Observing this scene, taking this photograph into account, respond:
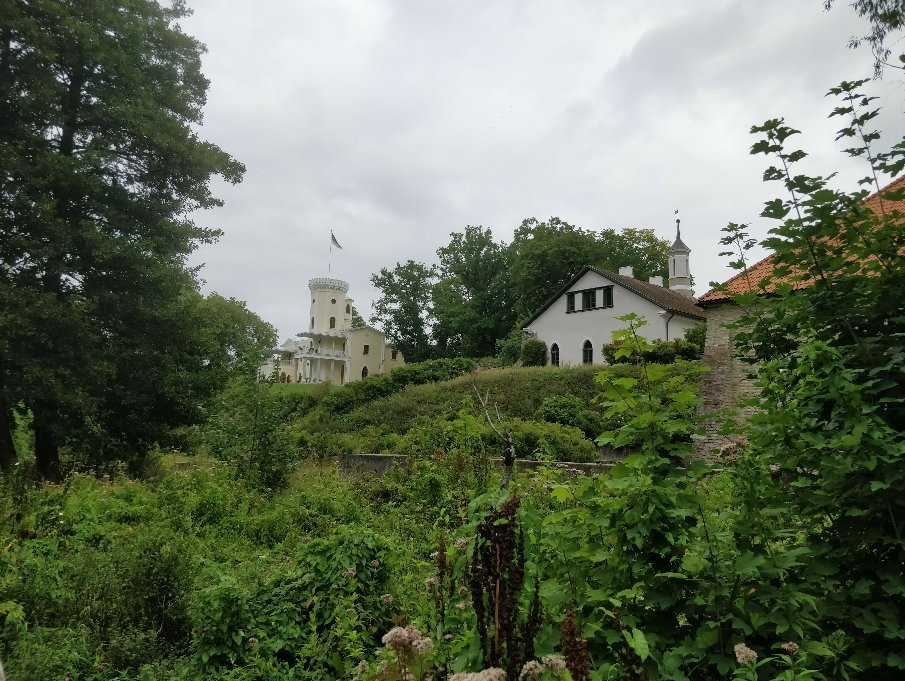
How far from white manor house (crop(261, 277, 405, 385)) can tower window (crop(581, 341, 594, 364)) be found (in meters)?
33.4

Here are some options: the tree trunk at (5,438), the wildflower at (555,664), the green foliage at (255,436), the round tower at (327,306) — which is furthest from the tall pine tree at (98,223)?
the round tower at (327,306)

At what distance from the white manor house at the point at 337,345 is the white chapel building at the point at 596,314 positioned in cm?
3124

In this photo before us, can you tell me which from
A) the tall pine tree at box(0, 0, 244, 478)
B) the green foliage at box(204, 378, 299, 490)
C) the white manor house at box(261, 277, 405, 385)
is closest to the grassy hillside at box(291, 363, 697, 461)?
the green foliage at box(204, 378, 299, 490)

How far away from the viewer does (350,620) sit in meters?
3.85

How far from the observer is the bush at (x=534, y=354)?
36.6 metres

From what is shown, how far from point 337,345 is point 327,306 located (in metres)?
4.95

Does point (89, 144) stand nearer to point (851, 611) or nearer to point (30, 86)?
point (30, 86)

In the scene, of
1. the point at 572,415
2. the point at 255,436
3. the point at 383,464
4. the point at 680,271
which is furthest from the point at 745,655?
the point at 680,271

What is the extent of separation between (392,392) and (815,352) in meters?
28.8

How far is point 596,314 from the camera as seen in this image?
35.0 m

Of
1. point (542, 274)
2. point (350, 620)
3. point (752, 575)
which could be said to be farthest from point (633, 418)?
point (542, 274)

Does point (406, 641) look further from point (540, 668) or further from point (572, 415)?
point (572, 415)

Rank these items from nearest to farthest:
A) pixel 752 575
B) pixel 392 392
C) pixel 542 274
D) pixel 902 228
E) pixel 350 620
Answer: pixel 752 575
pixel 902 228
pixel 350 620
pixel 392 392
pixel 542 274

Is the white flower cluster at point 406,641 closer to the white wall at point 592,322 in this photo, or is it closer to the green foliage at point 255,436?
the green foliage at point 255,436
